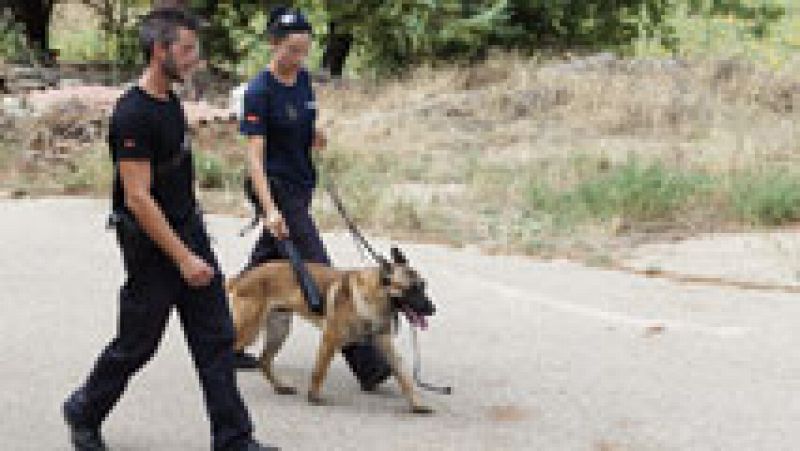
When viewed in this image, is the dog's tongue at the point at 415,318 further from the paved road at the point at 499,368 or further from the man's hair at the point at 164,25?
the man's hair at the point at 164,25

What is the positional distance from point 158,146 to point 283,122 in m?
1.75

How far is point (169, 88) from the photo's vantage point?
257 inches

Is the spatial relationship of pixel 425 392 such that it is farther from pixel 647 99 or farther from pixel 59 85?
pixel 59 85

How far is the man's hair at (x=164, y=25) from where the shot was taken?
21.0 ft

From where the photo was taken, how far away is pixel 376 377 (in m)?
8.37

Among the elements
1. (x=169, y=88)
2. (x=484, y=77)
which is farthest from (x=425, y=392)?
(x=484, y=77)

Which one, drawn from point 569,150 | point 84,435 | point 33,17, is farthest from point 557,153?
point 33,17

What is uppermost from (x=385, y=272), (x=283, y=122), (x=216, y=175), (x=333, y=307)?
(x=283, y=122)

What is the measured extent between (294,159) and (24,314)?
2569 mm

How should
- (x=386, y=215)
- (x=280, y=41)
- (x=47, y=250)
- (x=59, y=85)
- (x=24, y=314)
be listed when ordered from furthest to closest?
(x=59, y=85), (x=386, y=215), (x=47, y=250), (x=24, y=314), (x=280, y=41)

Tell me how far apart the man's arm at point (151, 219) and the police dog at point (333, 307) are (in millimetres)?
1310

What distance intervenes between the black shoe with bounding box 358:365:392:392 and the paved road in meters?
0.07

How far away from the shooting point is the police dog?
7.64 meters

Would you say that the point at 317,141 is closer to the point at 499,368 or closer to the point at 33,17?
the point at 499,368
